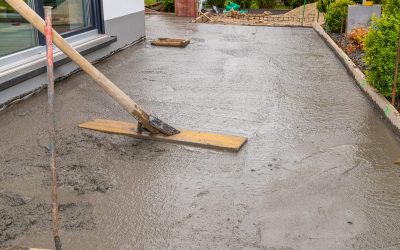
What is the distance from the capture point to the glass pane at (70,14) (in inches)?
296

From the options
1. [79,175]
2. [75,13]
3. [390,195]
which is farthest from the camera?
[75,13]

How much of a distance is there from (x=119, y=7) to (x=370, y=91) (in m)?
5.61

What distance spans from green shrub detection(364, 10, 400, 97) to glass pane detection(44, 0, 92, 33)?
5.00m

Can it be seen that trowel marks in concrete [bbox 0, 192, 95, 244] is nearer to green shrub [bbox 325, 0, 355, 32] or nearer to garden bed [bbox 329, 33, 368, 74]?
garden bed [bbox 329, 33, 368, 74]

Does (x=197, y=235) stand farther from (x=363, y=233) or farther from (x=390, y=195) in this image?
(x=390, y=195)

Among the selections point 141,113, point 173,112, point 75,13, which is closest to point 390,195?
point 141,113

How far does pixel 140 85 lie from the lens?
695cm

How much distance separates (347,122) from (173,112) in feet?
7.12

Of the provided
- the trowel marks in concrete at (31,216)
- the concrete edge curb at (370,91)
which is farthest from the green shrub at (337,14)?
the trowel marks in concrete at (31,216)

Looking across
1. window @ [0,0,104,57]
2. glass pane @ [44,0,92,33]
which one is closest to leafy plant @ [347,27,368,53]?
window @ [0,0,104,57]

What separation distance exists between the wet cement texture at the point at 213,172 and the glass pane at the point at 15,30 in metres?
0.82

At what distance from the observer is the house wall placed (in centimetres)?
901

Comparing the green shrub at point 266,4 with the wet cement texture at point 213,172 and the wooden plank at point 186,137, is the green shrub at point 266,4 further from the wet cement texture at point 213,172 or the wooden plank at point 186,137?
the wooden plank at point 186,137

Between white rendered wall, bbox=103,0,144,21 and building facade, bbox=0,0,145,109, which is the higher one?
white rendered wall, bbox=103,0,144,21
